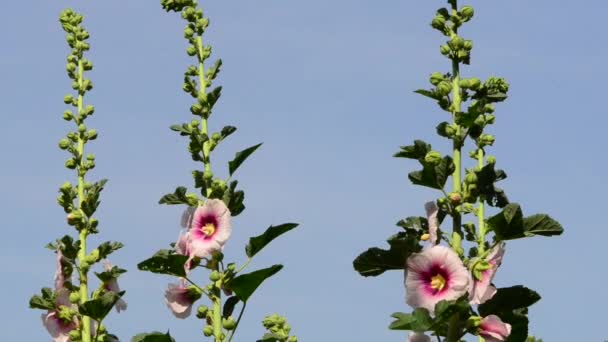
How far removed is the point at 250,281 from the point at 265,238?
0.42m

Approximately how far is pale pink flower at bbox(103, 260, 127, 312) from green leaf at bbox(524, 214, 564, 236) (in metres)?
4.44

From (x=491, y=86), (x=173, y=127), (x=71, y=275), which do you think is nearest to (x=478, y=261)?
(x=491, y=86)

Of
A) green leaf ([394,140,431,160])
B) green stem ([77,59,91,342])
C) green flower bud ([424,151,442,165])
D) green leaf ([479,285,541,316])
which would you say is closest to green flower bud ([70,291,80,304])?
green stem ([77,59,91,342])

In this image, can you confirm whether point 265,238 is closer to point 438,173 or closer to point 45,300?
point 438,173

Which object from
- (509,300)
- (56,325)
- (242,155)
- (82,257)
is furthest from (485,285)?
(56,325)

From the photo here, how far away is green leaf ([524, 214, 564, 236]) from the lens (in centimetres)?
759

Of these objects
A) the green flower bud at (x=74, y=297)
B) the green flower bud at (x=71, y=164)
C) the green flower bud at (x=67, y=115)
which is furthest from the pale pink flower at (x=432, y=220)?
the green flower bud at (x=67, y=115)

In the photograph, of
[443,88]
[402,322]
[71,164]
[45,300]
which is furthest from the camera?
[71,164]

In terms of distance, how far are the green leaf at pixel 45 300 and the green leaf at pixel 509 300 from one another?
15.4 ft

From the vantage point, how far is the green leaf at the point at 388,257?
7.65m

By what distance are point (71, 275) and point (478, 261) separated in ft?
15.2

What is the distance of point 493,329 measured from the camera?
754 centimetres

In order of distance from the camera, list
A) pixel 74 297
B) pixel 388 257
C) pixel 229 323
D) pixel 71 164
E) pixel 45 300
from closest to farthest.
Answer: pixel 388 257
pixel 229 323
pixel 74 297
pixel 45 300
pixel 71 164

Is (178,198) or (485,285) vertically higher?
(178,198)
